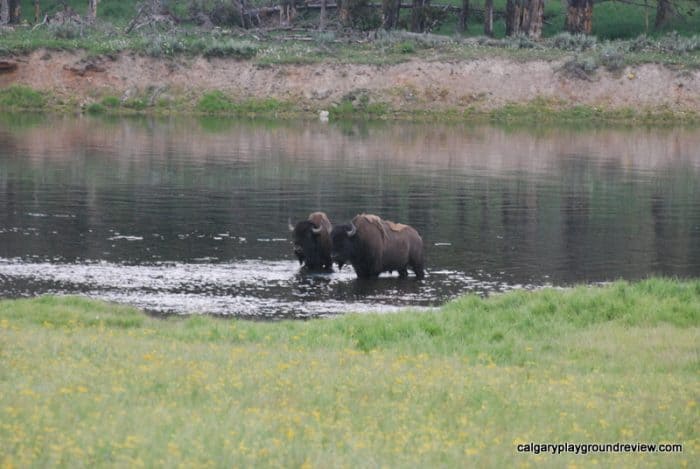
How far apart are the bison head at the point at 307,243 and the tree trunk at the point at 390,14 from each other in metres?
51.4

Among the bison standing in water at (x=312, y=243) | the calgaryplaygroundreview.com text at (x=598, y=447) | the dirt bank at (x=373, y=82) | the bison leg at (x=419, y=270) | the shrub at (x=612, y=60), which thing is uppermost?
the shrub at (x=612, y=60)

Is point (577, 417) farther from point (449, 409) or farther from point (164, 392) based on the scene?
point (164, 392)

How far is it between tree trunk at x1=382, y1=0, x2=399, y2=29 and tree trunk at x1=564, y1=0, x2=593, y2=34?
10.8 m

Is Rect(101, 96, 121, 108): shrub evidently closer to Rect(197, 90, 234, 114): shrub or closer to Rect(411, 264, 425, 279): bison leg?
Rect(197, 90, 234, 114): shrub

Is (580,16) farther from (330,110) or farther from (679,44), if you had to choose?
(330,110)

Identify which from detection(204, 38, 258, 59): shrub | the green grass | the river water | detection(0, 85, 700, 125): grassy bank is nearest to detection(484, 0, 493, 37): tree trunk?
detection(0, 85, 700, 125): grassy bank

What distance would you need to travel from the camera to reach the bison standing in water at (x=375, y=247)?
24125 millimetres

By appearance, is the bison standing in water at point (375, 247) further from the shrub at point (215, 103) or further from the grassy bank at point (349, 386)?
the shrub at point (215, 103)

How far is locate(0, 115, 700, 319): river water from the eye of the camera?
888 inches

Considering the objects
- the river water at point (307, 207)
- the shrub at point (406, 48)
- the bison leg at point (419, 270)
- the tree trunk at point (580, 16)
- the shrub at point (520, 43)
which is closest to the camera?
the river water at point (307, 207)

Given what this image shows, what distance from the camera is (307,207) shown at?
31984 millimetres

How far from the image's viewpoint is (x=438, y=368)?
13578 millimetres

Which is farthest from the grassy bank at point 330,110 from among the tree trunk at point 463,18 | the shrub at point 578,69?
the tree trunk at point 463,18

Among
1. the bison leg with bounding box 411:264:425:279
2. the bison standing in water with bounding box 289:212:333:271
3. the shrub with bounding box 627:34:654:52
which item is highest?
the shrub with bounding box 627:34:654:52
